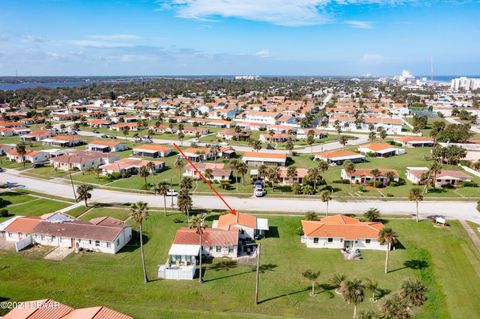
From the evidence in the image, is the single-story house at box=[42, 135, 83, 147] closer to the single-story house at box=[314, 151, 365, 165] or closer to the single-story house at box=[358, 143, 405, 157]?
the single-story house at box=[314, 151, 365, 165]

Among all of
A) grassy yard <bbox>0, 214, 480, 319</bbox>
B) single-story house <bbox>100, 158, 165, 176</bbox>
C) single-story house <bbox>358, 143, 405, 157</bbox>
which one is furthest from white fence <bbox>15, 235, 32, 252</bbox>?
single-story house <bbox>358, 143, 405, 157</bbox>

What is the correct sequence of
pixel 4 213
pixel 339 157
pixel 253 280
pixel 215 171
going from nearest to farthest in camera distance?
pixel 253 280 < pixel 4 213 < pixel 215 171 < pixel 339 157

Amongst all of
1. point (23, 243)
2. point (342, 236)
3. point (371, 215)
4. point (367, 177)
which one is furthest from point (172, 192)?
point (367, 177)

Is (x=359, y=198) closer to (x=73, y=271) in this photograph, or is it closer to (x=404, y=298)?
(x=404, y=298)

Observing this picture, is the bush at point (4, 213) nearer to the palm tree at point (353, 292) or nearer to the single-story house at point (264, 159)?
the single-story house at point (264, 159)

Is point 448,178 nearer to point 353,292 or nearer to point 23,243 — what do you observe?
point 353,292

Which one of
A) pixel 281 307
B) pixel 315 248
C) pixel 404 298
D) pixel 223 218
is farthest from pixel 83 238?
pixel 404 298

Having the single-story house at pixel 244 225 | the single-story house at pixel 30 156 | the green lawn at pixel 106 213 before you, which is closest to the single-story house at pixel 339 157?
the single-story house at pixel 244 225
